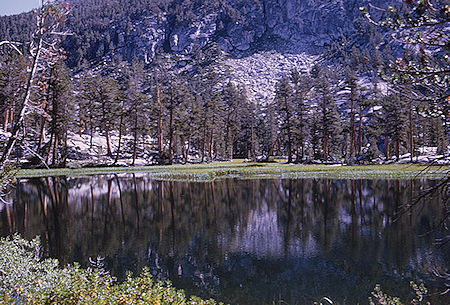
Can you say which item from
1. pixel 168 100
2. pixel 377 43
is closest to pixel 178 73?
pixel 377 43

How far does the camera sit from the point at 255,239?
50.2ft

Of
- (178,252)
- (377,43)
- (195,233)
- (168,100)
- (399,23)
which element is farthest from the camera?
(377,43)

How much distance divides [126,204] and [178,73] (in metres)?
178

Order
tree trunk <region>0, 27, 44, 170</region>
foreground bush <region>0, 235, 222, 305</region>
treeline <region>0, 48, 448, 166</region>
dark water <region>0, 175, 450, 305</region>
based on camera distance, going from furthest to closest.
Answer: treeline <region>0, 48, 448, 166</region>, dark water <region>0, 175, 450, 305</region>, tree trunk <region>0, 27, 44, 170</region>, foreground bush <region>0, 235, 222, 305</region>

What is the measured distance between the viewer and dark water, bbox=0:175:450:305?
10.3 m

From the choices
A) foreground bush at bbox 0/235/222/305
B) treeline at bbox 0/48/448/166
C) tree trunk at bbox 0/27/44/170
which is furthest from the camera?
treeline at bbox 0/48/448/166

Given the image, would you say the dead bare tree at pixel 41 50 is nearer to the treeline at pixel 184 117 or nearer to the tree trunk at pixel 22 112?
the tree trunk at pixel 22 112

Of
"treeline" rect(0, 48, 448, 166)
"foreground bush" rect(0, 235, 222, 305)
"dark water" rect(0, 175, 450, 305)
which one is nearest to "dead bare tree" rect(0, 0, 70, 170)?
"foreground bush" rect(0, 235, 222, 305)

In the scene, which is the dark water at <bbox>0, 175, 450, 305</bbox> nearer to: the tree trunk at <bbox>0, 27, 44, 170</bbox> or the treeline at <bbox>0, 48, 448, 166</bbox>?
the tree trunk at <bbox>0, 27, 44, 170</bbox>

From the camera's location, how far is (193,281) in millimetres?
10773

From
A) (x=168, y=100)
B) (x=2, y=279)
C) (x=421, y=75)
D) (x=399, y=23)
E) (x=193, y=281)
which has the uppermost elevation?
(x=168, y=100)

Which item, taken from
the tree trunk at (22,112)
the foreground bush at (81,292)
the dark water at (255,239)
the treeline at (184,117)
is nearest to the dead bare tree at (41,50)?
the tree trunk at (22,112)

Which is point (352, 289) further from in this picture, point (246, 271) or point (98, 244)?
point (98, 244)

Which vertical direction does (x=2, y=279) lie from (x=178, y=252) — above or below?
above
